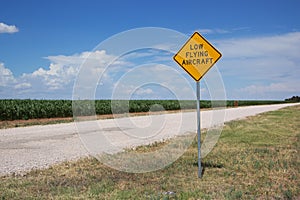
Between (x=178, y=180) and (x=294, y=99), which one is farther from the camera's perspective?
(x=294, y=99)

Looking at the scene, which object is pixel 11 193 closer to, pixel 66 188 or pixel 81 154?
pixel 66 188

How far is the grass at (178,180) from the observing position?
17.2ft

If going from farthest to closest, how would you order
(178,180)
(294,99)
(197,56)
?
(294,99) → (197,56) → (178,180)

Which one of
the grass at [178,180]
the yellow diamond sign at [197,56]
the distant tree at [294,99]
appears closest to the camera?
the grass at [178,180]

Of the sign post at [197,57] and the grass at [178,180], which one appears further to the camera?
the sign post at [197,57]

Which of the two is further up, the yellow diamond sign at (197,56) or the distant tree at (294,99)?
the distant tree at (294,99)

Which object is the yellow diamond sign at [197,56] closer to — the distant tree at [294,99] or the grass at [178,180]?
the grass at [178,180]

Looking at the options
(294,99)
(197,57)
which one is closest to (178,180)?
(197,57)

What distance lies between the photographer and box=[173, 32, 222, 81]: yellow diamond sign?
20.6 feet

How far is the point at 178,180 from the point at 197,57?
2.36m

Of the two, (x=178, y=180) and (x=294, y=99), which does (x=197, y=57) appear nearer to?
(x=178, y=180)

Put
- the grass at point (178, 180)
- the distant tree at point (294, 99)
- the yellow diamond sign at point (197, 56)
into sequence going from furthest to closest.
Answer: the distant tree at point (294, 99)
the yellow diamond sign at point (197, 56)
the grass at point (178, 180)

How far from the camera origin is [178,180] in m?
6.08

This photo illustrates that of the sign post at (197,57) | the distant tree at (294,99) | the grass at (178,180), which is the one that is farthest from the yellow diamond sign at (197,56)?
the distant tree at (294,99)
